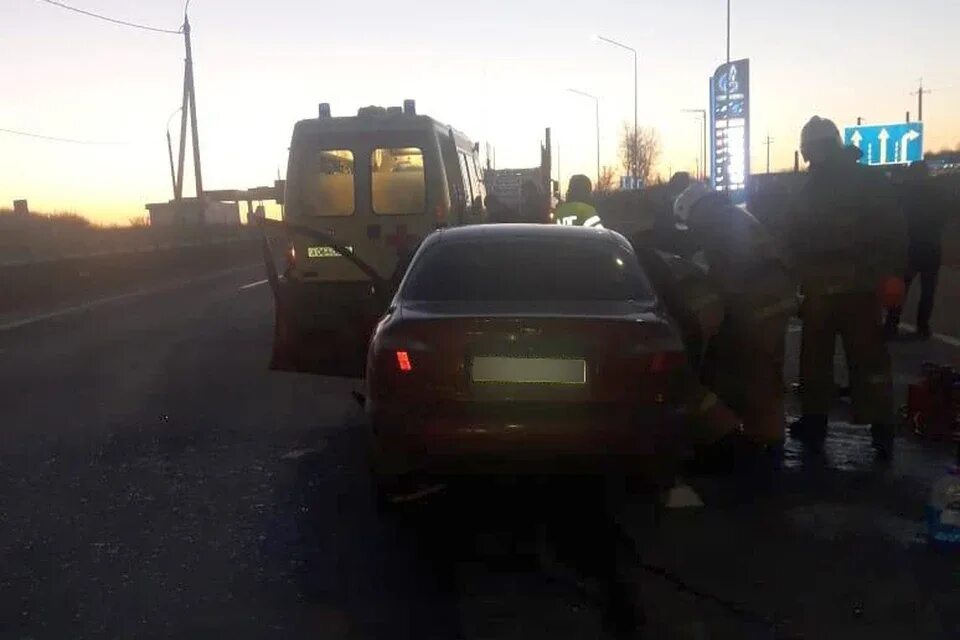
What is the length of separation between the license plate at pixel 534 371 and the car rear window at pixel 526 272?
562 mm

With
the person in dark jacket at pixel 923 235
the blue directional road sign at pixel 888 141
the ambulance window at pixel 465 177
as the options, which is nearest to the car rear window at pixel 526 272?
the person in dark jacket at pixel 923 235

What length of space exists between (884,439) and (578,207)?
4.40 m

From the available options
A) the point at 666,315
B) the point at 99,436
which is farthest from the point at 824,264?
the point at 99,436

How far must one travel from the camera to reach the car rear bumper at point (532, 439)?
530 centimetres

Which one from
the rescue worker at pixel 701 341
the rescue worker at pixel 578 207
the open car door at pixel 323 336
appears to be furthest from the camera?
the rescue worker at pixel 578 207

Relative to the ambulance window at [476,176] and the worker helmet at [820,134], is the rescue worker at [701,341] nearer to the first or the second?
the worker helmet at [820,134]

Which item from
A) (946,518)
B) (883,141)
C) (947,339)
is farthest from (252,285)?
(883,141)

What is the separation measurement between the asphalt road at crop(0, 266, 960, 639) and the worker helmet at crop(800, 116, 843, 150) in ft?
6.37

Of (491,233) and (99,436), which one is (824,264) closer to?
(491,233)

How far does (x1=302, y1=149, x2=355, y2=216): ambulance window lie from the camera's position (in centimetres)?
1330

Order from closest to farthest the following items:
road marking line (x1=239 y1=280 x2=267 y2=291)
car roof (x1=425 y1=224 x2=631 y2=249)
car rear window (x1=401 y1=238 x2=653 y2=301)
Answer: car rear window (x1=401 y1=238 x2=653 y2=301)
car roof (x1=425 y1=224 x2=631 y2=249)
road marking line (x1=239 y1=280 x2=267 y2=291)

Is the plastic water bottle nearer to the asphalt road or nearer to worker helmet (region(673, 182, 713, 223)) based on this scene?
the asphalt road

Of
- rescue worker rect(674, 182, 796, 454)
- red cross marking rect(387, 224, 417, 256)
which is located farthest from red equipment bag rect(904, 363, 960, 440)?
red cross marking rect(387, 224, 417, 256)

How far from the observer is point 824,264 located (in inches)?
283
